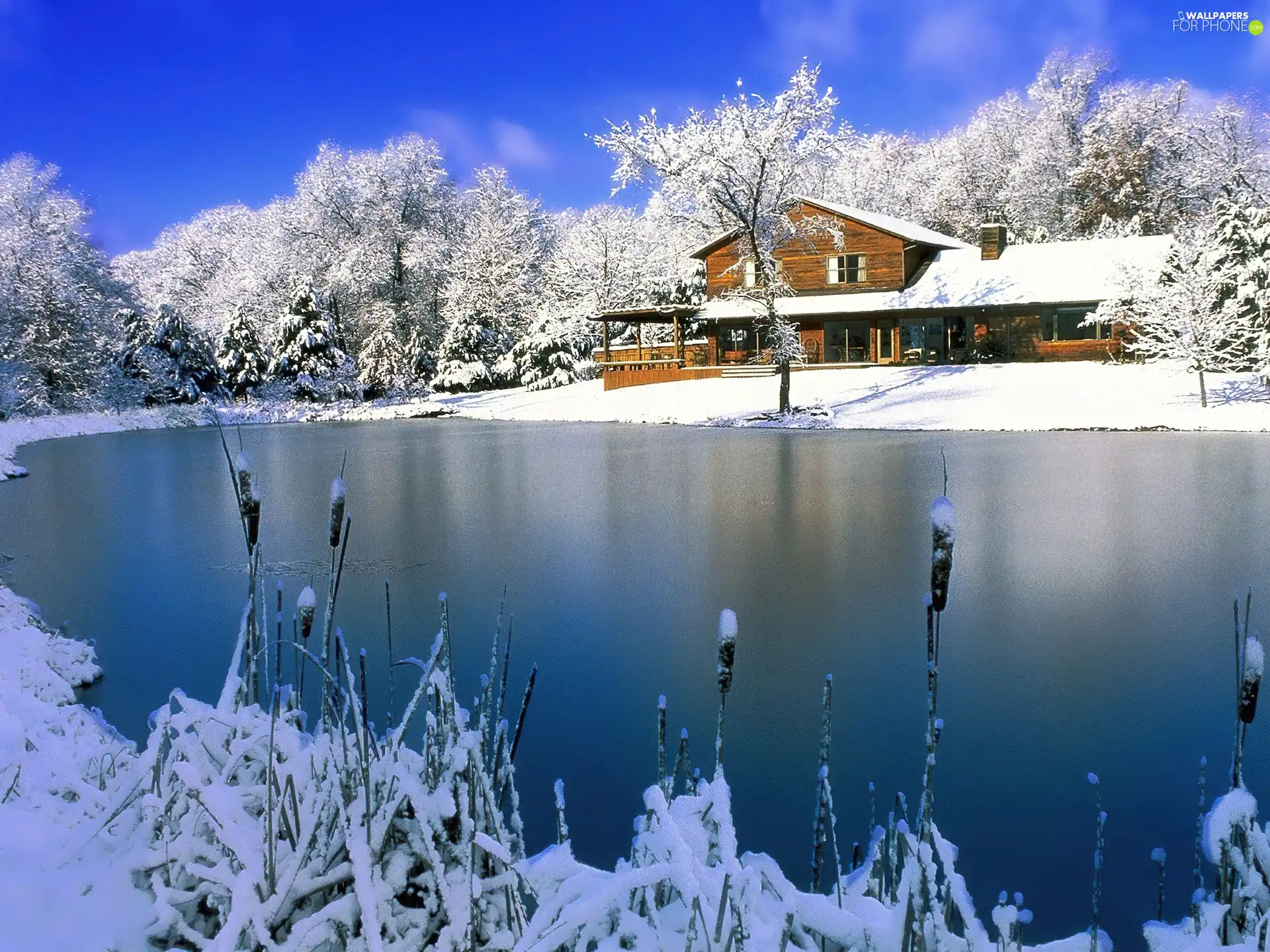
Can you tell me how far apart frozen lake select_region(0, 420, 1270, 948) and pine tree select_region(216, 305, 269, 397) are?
30.9 m

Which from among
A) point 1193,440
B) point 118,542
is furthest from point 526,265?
point 118,542

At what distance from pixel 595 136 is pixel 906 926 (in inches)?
1272

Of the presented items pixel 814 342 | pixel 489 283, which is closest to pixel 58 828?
pixel 814 342

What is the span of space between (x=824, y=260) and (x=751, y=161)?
549 inches

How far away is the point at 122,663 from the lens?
24.3 feet

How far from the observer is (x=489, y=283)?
5734 centimetres

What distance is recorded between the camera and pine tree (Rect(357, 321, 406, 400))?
52.1 meters

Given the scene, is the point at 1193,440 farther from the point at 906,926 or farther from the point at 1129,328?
the point at 906,926

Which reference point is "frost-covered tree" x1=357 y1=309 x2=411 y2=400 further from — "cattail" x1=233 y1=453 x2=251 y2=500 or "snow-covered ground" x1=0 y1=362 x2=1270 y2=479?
"cattail" x1=233 y1=453 x2=251 y2=500

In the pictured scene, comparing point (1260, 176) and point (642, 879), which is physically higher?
point (1260, 176)

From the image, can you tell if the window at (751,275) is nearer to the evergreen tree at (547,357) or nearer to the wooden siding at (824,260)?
the wooden siding at (824,260)

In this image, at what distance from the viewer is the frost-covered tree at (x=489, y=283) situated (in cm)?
5231

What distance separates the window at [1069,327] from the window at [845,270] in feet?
24.2

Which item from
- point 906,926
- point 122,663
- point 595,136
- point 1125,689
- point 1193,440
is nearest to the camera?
point 906,926
